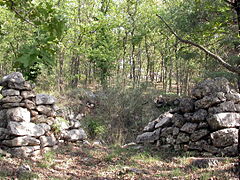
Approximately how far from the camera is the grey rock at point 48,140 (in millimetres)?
6738

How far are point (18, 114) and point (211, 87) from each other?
614cm

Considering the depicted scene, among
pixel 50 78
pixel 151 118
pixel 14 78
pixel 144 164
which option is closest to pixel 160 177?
pixel 144 164

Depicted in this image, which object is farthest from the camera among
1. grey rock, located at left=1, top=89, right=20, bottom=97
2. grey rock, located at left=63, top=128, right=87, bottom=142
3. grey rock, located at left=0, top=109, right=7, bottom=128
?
grey rock, located at left=63, top=128, right=87, bottom=142

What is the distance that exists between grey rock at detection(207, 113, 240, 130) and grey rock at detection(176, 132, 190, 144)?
2.92 feet

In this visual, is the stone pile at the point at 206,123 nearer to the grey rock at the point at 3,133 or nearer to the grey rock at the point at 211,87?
the grey rock at the point at 211,87

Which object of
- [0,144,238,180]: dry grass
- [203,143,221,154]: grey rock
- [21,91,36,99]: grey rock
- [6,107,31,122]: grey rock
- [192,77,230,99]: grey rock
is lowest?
[0,144,238,180]: dry grass

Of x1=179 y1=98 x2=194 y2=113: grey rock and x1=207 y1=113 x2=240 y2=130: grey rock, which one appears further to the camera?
x1=179 y1=98 x2=194 y2=113: grey rock

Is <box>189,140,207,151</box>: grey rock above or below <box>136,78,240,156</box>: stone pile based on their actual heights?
below

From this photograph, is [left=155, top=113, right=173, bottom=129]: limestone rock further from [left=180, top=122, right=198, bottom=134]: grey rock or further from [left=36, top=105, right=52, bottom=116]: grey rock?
[left=36, top=105, right=52, bottom=116]: grey rock

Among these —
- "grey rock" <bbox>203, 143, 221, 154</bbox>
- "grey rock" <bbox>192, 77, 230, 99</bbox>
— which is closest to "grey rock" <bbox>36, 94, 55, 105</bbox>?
"grey rock" <bbox>192, 77, 230, 99</bbox>

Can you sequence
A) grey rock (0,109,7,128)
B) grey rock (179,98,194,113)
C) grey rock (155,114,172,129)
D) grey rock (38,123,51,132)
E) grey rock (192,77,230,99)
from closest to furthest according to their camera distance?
grey rock (0,109,7,128)
grey rock (38,123,51,132)
grey rock (192,77,230,99)
grey rock (179,98,194,113)
grey rock (155,114,172,129)

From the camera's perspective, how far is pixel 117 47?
1778 centimetres

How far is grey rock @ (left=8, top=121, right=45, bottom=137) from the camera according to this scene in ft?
20.2

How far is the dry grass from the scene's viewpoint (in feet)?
16.1
